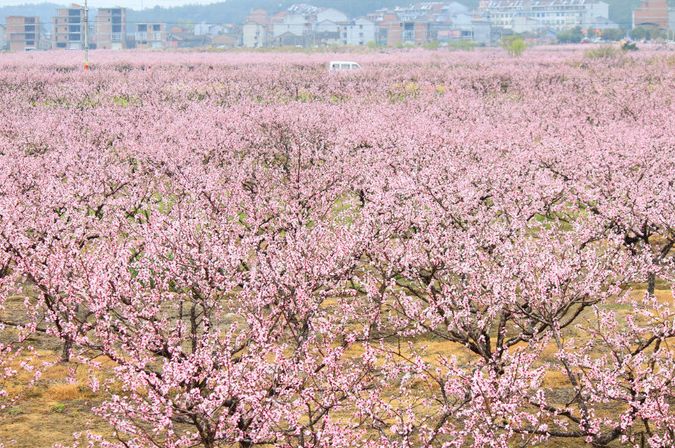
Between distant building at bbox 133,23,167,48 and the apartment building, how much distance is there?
35.8 feet

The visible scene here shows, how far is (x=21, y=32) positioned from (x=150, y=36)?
27.5 metres

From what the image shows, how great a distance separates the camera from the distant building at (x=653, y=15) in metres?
167

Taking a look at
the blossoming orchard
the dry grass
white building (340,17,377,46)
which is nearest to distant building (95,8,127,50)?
white building (340,17,377,46)

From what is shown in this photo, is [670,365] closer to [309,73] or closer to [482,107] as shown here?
[482,107]

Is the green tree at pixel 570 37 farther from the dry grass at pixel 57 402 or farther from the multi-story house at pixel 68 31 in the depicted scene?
the dry grass at pixel 57 402

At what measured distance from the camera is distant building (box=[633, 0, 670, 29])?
549 ft

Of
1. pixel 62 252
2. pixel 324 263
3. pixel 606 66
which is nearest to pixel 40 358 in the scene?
pixel 62 252

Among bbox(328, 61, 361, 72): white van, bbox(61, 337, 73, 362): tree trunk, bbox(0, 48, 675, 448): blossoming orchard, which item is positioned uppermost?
bbox(328, 61, 361, 72): white van

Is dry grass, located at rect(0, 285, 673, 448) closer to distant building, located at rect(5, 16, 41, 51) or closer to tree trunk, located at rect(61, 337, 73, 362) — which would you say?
tree trunk, located at rect(61, 337, 73, 362)

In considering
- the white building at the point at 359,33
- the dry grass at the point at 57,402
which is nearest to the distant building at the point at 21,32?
the white building at the point at 359,33

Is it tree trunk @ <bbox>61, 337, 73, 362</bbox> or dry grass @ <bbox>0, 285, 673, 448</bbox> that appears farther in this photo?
tree trunk @ <bbox>61, 337, 73, 362</bbox>

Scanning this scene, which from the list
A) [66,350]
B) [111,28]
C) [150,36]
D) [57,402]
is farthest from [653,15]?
[57,402]

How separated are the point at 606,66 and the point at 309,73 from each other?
1865 cm

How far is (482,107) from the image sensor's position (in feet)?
105
